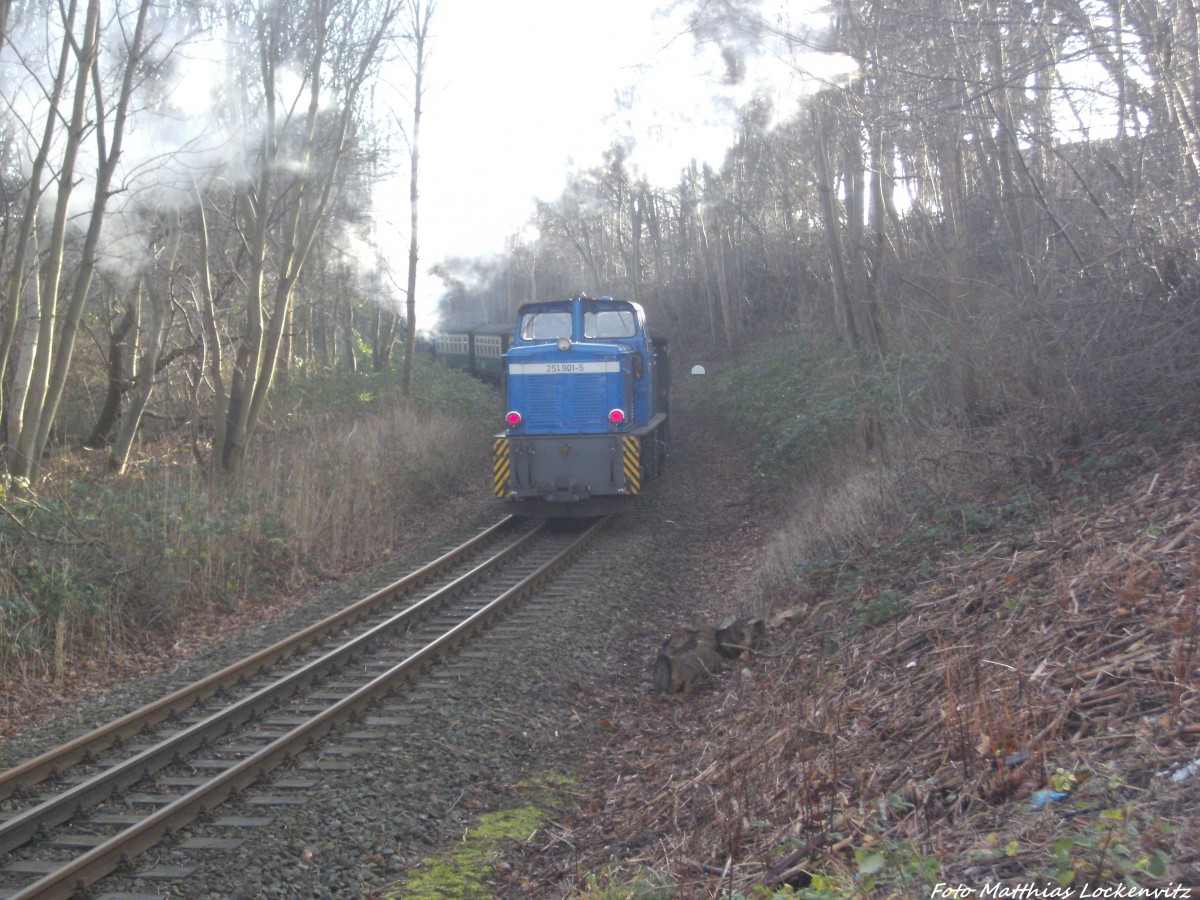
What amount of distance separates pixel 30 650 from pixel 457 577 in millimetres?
4252

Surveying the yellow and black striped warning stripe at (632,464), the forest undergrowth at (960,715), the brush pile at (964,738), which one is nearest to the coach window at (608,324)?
the yellow and black striped warning stripe at (632,464)

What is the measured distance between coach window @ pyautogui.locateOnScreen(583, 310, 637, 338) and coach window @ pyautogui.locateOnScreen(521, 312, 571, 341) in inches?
11.6

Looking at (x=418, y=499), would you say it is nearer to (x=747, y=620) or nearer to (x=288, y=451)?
(x=288, y=451)

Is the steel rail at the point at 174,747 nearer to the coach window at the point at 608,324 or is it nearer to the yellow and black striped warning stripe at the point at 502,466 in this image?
the yellow and black striped warning stripe at the point at 502,466

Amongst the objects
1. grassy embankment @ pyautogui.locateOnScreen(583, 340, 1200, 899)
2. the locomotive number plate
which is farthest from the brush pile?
the locomotive number plate

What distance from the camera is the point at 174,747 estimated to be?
5801mm

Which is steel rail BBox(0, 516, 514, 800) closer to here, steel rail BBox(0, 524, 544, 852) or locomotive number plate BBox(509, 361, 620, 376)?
steel rail BBox(0, 524, 544, 852)

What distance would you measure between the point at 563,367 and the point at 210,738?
25.8ft

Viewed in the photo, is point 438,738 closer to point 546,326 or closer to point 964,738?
point 964,738

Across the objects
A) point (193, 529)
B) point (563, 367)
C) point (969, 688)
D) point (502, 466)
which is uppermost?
point (563, 367)

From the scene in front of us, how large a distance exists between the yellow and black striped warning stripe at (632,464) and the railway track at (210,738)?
3171 millimetres

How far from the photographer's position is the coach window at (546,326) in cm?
1401

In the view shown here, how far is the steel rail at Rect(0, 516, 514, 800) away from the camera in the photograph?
5.38 m

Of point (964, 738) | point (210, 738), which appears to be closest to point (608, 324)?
point (210, 738)
